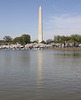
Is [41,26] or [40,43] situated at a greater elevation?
[41,26]

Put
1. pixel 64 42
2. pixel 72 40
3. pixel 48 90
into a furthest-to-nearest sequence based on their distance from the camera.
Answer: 1. pixel 64 42
2. pixel 72 40
3. pixel 48 90

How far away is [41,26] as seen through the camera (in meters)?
160

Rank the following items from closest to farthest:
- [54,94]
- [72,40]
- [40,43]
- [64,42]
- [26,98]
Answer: [26,98] → [54,94] → [72,40] → [64,42] → [40,43]

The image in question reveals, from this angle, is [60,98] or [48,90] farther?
[48,90]

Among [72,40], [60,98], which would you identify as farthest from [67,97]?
[72,40]

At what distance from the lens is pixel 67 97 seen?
1076cm

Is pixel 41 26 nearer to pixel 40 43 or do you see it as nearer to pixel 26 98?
pixel 40 43

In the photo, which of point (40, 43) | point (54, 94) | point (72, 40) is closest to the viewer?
point (54, 94)

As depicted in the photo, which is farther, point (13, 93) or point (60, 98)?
point (13, 93)

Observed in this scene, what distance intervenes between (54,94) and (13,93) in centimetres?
250

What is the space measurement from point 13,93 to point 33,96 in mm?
1367

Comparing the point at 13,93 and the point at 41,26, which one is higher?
the point at 41,26

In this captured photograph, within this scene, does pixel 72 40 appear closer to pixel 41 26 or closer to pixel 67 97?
pixel 41 26

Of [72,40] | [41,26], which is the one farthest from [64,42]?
[41,26]
